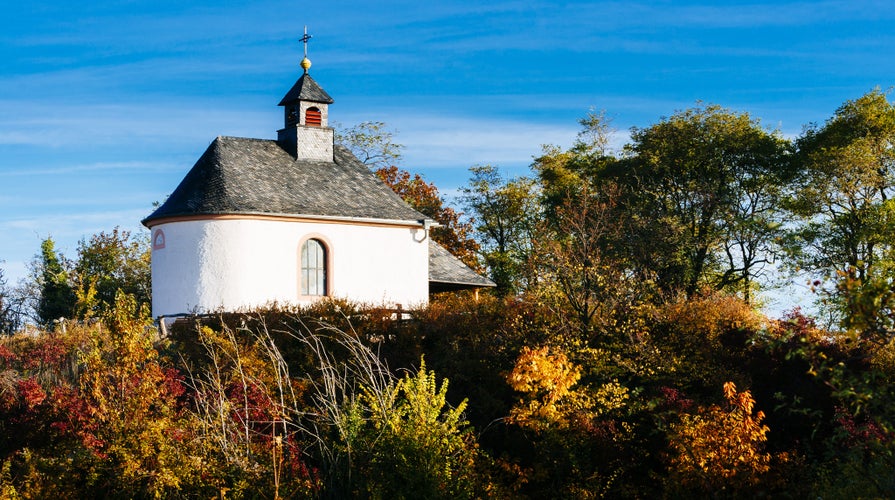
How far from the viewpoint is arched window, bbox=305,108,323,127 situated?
28.9 m

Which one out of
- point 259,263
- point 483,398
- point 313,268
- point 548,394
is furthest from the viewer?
point 313,268

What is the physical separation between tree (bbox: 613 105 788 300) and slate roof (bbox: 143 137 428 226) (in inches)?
376

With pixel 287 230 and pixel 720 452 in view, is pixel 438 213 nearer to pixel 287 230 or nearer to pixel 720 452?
pixel 287 230

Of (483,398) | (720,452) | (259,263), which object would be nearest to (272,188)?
(259,263)

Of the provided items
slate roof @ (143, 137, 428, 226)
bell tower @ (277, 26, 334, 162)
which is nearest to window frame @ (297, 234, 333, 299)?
slate roof @ (143, 137, 428, 226)

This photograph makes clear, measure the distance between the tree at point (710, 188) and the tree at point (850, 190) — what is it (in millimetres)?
1361

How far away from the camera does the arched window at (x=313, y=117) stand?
28891 mm

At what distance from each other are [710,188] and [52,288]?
24729mm

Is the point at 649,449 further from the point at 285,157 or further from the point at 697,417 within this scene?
the point at 285,157

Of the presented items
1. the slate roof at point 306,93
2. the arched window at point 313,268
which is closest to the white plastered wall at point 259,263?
the arched window at point 313,268

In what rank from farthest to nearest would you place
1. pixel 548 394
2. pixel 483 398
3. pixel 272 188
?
pixel 272 188
pixel 483 398
pixel 548 394

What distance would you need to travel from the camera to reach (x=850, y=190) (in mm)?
31297

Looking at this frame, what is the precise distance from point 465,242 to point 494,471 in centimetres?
2862

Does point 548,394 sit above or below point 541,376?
below
